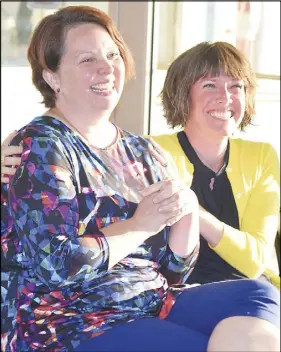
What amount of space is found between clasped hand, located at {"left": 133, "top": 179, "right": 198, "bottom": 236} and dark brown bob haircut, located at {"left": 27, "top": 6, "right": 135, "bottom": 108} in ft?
0.96

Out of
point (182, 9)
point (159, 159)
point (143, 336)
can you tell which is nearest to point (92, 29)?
point (159, 159)

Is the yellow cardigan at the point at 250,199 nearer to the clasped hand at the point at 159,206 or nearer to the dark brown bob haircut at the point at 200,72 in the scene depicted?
the dark brown bob haircut at the point at 200,72

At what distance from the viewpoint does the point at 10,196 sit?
95 centimetres

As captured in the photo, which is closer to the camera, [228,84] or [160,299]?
[160,299]

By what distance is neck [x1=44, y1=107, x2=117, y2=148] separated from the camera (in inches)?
42.0

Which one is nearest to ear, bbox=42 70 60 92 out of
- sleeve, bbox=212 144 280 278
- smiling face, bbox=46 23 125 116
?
smiling face, bbox=46 23 125 116

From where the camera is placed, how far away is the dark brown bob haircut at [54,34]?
1057 mm

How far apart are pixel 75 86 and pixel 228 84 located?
0.34 m

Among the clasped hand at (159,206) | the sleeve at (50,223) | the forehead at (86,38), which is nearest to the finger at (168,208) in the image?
Result: the clasped hand at (159,206)

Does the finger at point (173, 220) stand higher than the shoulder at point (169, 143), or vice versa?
the shoulder at point (169, 143)

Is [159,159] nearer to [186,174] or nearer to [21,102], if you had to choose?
[186,174]

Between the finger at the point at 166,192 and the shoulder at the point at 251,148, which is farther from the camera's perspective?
the shoulder at the point at 251,148

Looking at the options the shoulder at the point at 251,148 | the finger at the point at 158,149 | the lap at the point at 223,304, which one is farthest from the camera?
the shoulder at the point at 251,148

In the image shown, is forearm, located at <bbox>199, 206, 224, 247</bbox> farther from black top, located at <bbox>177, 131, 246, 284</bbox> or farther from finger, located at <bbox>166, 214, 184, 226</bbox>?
finger, located at <bbox>166, 214, 184, 226</bbox>
